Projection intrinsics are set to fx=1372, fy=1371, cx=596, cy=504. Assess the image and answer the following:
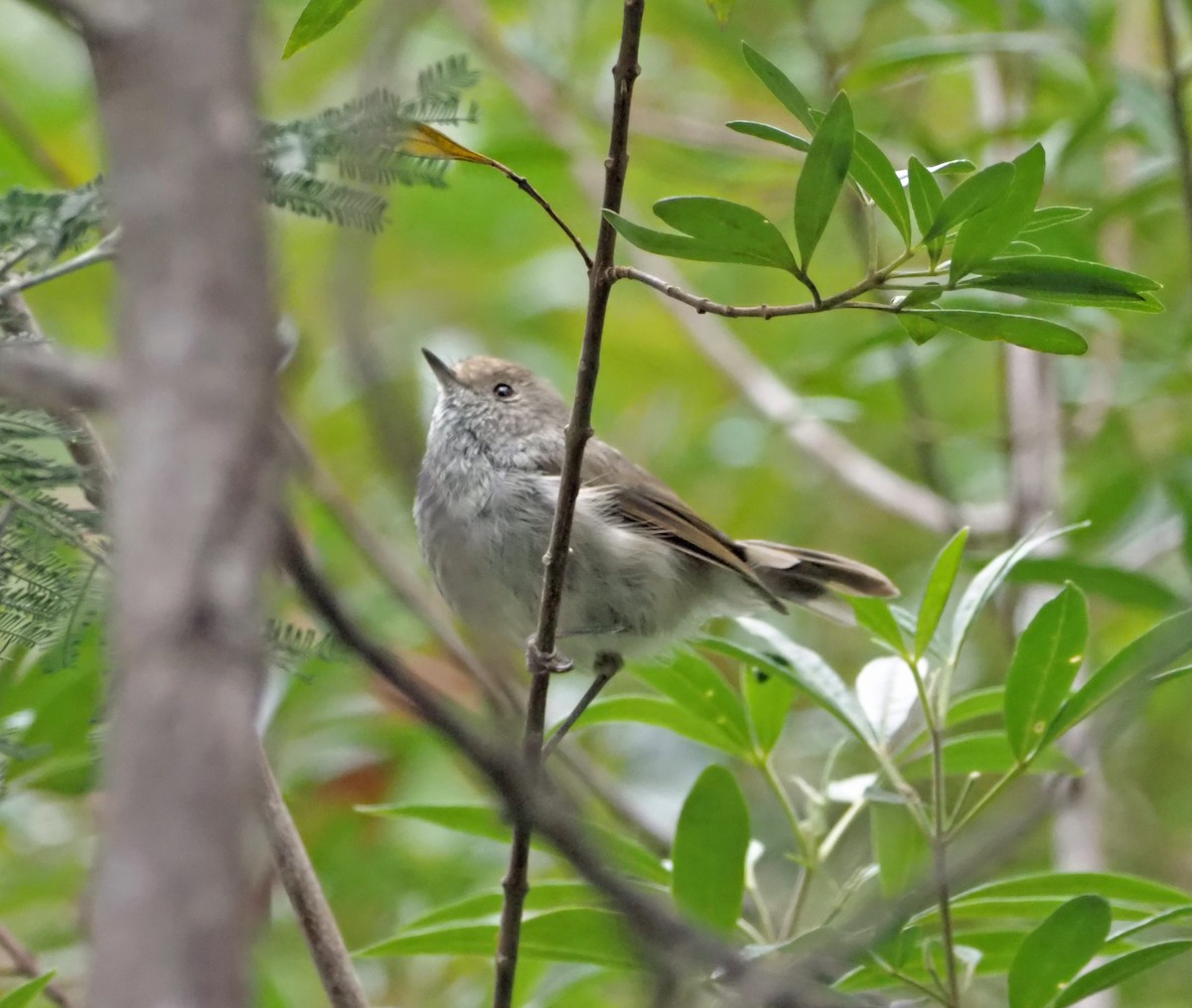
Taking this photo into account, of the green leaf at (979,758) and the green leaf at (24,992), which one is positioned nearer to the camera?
the green leaf at (24,992)

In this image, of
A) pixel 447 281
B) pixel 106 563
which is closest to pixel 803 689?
pixel 106 563

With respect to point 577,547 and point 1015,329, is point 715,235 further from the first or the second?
point 577,547

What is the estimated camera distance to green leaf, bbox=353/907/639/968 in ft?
7.81

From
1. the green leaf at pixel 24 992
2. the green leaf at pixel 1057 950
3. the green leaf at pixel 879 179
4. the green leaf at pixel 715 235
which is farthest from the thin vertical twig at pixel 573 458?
the green leaf at pixel 1057 950

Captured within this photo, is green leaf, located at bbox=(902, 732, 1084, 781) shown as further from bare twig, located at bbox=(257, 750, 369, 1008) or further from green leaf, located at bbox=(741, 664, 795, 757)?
bare twig, located at bbox=(257, 750, 369, 1008)

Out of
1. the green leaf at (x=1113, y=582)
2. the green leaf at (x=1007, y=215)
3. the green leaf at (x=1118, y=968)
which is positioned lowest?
the green leaf at (x=1118, y=968)

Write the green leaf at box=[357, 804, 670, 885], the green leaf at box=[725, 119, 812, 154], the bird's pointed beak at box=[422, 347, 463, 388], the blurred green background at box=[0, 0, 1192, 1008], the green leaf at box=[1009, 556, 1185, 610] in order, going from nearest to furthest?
1. the green leaf at box=[725, 119, 812, 154]
2. the green leaf at box=[357, 804, 670, 885]
3. the green leaf at box=[1009, 556, 1185, 610]
4. the blurred green background at box=[0, 0, 1192, 1008]
5. the bird's pointed beak at box=[422, 347, 463, 388]

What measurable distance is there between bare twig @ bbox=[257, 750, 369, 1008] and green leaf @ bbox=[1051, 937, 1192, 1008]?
109 centimetres

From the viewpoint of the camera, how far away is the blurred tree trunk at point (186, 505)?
2.17 ft

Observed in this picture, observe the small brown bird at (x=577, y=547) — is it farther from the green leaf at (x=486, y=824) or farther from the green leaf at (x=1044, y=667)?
the green leaf at (x=1044, y=667)

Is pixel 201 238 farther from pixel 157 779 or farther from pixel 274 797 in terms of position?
pixel 274 797

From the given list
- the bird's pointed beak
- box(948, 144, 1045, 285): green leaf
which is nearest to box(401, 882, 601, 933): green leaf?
box(948, 144, 1045, 285): green leaf

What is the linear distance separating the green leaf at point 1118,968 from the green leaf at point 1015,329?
0.90m

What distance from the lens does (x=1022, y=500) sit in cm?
416
